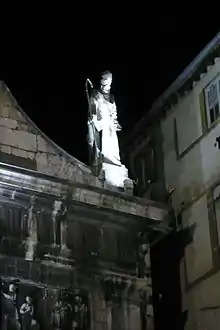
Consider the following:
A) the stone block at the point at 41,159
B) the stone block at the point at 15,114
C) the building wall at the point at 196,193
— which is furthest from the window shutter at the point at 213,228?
the stone block at the point at 15,114

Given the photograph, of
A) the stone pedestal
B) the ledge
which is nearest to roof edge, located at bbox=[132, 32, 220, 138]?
the stone pedestal

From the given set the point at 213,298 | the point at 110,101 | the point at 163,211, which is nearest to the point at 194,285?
the point at 213,298

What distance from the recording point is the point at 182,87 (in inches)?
643

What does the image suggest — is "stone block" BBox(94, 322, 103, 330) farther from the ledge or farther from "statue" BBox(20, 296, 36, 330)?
the ledge

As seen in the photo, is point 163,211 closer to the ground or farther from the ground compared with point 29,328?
farther from the ground

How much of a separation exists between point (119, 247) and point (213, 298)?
7.26 feet

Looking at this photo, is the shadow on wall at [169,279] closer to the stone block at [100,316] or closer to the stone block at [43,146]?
the stone block at [100,316]

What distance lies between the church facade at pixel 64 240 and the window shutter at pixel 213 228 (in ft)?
3.99

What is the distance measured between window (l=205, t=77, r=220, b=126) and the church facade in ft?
8.28

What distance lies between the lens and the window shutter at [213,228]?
1470 cm

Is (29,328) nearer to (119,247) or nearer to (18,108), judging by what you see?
(119,247)

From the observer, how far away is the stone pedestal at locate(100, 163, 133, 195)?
44.9 feet

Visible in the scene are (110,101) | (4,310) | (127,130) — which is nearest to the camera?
(4,310)

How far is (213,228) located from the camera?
14.9m
